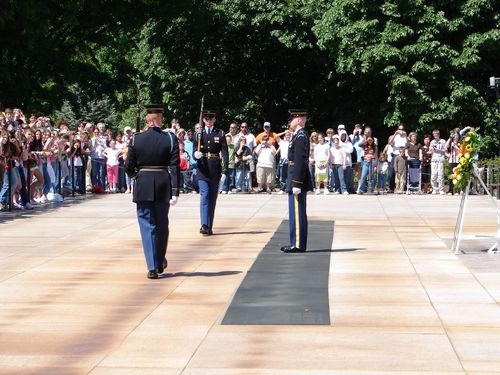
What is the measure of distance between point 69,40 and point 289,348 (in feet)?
125

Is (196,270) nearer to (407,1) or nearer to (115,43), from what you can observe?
(407,1)

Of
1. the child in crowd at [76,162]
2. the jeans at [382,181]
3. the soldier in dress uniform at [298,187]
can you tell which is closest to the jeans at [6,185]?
the child in crowd at [76,162]

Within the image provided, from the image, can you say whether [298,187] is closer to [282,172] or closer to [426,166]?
[282,172]

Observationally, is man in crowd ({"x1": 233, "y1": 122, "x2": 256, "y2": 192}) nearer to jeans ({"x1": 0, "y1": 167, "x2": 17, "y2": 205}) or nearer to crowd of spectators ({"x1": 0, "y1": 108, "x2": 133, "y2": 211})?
crowd of spectators ({"x1": 0, "y1": 108, "x2": 133, "y2": 211})

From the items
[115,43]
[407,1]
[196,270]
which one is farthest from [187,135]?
[196,270]

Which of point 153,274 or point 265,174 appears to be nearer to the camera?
point 153,274

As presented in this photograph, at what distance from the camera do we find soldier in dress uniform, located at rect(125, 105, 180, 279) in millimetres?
12656

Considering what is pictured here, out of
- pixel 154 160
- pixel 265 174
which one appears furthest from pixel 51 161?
pixel 154 160

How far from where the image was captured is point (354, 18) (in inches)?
1665

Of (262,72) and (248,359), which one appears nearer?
(248,359)

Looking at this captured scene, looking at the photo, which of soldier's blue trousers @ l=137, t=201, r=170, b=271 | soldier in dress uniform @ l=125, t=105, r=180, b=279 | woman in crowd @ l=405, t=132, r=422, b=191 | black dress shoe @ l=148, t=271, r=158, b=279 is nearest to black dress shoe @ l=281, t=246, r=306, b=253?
soldier in dress uniform @ l=125, t=105, r=180, b=279

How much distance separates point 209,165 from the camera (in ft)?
58.7

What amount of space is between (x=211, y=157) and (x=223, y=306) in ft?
24.7

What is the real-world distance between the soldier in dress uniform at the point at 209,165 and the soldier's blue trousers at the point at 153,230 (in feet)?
16.6
